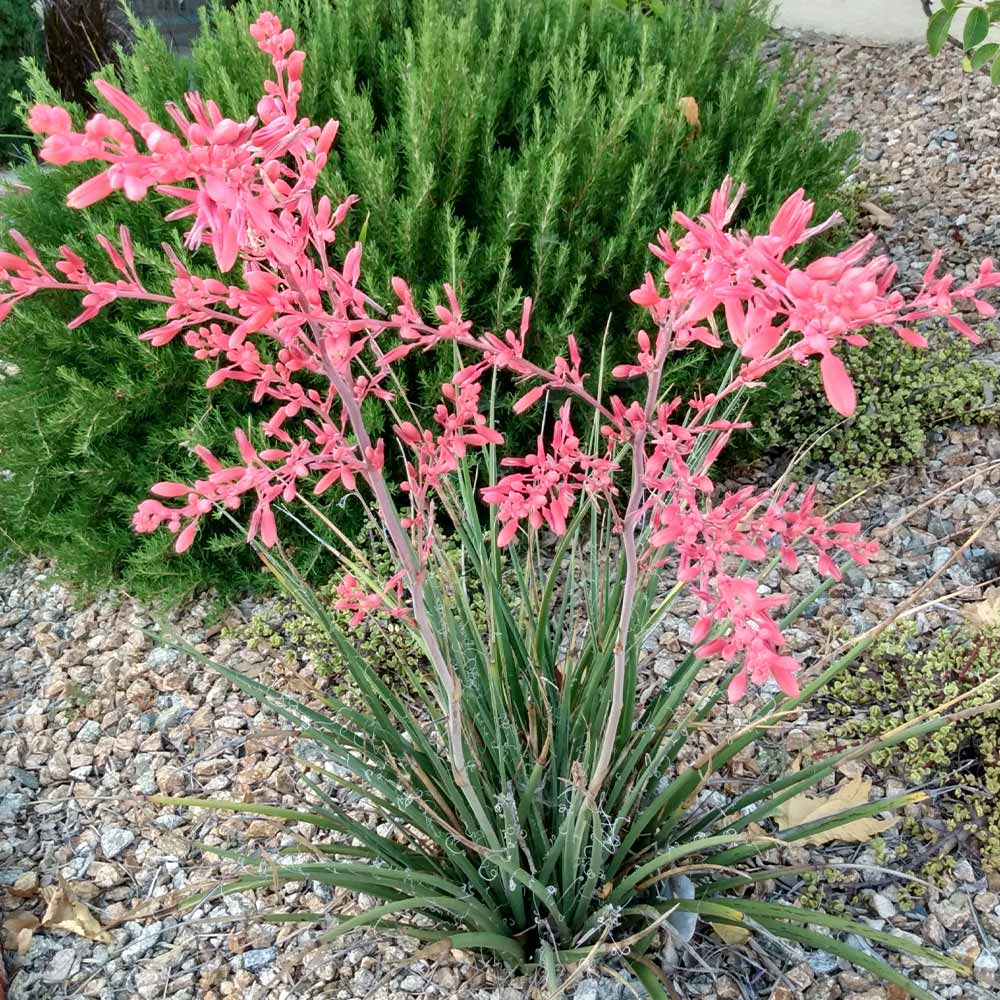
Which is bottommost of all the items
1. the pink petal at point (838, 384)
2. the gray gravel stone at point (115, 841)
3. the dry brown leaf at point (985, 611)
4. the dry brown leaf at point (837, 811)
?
the gray gravel stone at point (115, 841)

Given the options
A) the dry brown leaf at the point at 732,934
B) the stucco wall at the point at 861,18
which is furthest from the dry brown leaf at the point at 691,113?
the stucco wall at the point at 861,18

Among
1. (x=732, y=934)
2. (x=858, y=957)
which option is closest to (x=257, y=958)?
(x=732, y=934)

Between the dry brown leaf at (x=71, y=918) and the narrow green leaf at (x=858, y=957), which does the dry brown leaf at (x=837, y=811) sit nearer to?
the narrow green leaf at (x=858, y=957)

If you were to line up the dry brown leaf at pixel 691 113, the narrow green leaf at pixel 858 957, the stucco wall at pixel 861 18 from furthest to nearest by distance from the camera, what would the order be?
the stucco wall at pixel 861 18
the dry brown leaf at pixel 691 113
the narrow green leaf at pixel 858 957

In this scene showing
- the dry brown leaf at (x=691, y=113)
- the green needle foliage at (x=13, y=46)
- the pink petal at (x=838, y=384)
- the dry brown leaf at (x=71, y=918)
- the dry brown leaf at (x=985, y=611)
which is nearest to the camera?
the pink petal at (x=838, y=384)

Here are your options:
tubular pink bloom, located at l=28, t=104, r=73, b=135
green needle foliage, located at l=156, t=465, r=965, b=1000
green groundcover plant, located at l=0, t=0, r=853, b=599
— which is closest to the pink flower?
tubular pink bloom, located at l=28, t=104, r=73, b=135

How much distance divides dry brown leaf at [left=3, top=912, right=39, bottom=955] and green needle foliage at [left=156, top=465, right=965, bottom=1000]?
738 mm

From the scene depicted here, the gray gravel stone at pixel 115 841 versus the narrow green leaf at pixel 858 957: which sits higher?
the narrow green leaf at pixel 858 957

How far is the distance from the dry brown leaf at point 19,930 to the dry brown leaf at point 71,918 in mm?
33

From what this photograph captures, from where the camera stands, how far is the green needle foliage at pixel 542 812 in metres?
1.49

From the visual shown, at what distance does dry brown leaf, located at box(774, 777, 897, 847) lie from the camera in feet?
6.35

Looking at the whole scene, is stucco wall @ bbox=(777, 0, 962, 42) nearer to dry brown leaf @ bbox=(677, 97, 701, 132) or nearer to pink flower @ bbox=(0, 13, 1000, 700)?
dry brown leaf @ bbox=(677, 97, 701, 132)

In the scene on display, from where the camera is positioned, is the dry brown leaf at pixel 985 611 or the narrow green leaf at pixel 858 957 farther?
the dry brown leaf at pixel 985 611

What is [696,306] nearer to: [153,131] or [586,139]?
[153,131]
